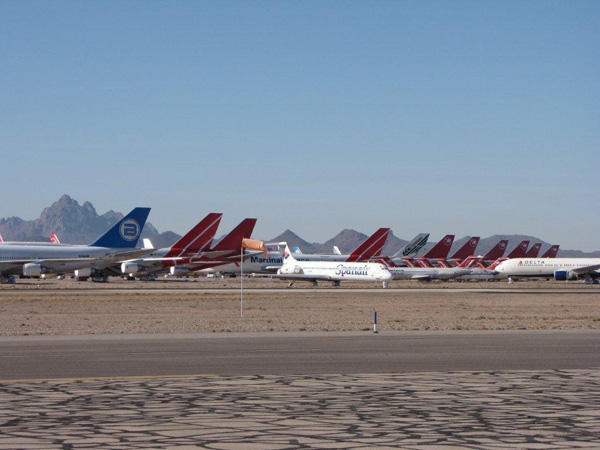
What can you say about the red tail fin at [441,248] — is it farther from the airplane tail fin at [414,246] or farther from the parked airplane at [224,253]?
the parked airplane at [224,253]

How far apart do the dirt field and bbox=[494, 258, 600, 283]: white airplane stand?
42915mm

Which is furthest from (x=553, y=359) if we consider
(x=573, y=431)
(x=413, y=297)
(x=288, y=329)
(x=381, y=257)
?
(x=381, y=257)

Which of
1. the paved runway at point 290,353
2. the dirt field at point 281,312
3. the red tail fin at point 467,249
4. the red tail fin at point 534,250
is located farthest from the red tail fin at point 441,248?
the paved runway at point 290,353

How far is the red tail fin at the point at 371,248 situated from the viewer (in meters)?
115

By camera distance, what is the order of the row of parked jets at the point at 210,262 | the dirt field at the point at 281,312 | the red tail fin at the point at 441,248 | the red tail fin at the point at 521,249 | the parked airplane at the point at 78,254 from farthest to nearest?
1. the red tail fin at the point at 521,249
2. the red tail fin at the point at 441,248
3. the row of parked jets at the point at 210,262
4. the parked airplane at the point at 78,254
5. the dirt field at the point at 281,312

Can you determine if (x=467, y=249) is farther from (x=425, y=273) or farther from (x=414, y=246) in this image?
(x=425, y=273)

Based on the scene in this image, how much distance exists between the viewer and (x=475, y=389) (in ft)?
49.9

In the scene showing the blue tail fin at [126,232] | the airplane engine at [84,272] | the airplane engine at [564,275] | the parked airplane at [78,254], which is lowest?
the airplane engine at [564,275]

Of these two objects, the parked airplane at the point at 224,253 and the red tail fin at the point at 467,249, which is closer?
the parked airplane at the point at 224,253

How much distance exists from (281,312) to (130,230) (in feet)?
167

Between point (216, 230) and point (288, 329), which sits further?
point (216, 230)

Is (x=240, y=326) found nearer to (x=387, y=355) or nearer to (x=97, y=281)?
(x=387, y=355)

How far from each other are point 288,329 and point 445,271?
7413 cm

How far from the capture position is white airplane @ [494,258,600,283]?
349 feet
